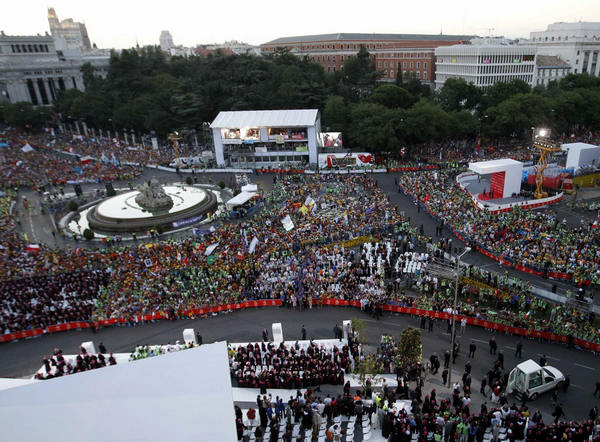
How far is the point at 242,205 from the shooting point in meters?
35.9

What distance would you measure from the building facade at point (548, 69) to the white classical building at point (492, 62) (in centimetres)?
314

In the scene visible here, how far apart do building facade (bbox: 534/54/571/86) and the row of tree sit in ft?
64.4

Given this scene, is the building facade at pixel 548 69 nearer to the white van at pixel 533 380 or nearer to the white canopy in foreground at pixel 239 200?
the white canopy in foreground at pixel 239 200

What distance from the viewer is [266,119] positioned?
50844mm

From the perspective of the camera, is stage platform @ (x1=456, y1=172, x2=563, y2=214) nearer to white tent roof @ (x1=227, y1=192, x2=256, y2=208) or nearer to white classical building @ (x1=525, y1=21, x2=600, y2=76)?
white tent roof @ (x1=227, y1=192, x2=256, y2=208)

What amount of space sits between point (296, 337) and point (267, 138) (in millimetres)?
35007

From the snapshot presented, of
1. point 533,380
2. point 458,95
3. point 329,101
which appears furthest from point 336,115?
point 533,380

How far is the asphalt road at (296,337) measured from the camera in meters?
16.7

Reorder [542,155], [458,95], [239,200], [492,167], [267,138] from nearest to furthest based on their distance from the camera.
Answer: [492,167] < [542,155] < [239,200] < [267,138] < [458,95]

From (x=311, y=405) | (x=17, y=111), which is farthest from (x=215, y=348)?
(x=17, y=111)

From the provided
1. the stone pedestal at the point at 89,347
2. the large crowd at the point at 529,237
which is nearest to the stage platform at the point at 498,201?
the large crowd at the point at 529,237

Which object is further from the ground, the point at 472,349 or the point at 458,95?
the point at 458,95

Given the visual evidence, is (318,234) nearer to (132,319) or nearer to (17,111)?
(132,319)

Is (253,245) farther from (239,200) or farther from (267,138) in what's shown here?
(267,138)
